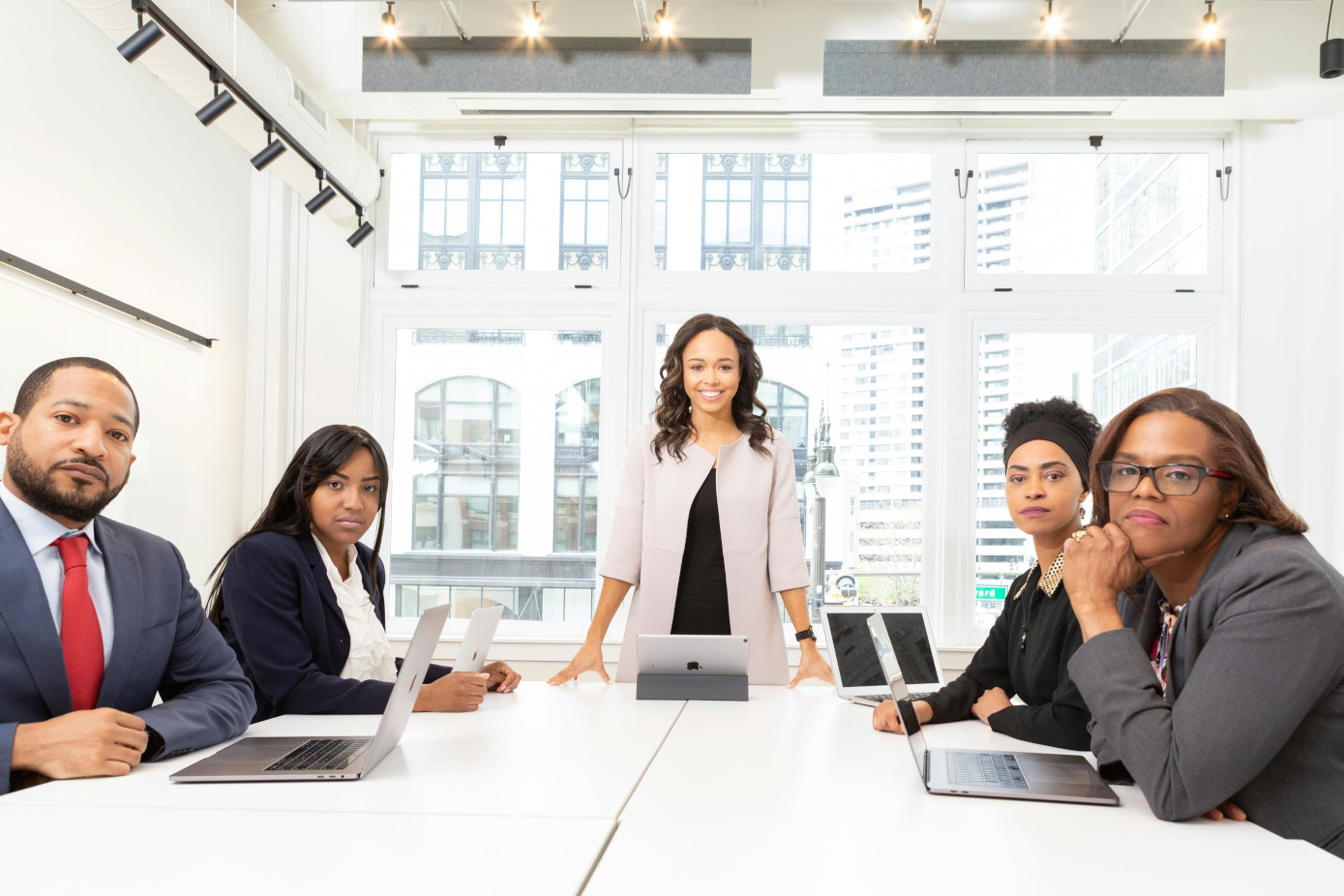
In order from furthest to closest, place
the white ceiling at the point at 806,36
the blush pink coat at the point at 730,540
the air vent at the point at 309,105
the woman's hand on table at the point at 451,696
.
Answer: the white ceiling at the point at 806,36 → the air vent at the point at 309,105 → the blush pink coat at the point at 730,540 → the woman's hand on table at the point at 451,696

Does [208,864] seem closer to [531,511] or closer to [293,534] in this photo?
[293,534]

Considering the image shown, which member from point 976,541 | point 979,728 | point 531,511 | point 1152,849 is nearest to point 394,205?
point 531,511

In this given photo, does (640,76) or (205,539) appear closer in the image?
(640,76)

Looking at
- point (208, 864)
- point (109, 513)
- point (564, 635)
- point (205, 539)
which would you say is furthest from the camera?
point (564, 635)

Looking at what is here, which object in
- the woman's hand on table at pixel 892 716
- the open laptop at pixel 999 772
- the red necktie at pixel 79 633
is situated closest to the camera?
the open laptop at pixel 999 772

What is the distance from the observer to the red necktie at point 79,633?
1.63m

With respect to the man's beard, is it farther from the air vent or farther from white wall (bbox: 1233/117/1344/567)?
white wall (bbox: 1233/117/1344/567)

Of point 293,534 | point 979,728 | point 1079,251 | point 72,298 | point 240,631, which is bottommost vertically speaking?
point 979,728

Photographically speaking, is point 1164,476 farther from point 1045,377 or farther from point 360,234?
point 360,234

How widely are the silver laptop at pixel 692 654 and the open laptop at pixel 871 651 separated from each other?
0.22 metres

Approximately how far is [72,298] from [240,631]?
1.67 meters

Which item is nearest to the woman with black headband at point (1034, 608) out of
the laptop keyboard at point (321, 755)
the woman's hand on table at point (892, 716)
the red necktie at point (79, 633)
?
the woman's hand on table at point (892, 716)

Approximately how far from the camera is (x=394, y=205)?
4.57 metres

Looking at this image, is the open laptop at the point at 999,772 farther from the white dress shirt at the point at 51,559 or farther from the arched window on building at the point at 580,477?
the arched window on building at the point at 580,477
